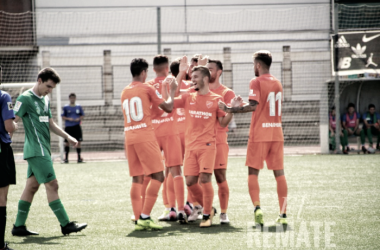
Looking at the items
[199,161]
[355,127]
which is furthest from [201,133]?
[355,127]

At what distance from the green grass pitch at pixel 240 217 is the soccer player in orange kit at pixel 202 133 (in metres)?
0.50

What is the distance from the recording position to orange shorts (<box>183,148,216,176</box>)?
5945mm

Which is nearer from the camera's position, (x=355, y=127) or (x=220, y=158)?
(x=220, y=158)

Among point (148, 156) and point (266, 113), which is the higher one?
point (266, 113)

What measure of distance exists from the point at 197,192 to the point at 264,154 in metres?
0.98

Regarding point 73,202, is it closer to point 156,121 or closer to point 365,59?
point 156,121

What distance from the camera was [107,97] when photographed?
20.5 m

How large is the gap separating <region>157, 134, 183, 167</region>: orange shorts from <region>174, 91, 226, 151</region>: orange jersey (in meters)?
0.62

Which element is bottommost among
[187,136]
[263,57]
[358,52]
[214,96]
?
[187,136]

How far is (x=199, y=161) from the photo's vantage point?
6.01 meters

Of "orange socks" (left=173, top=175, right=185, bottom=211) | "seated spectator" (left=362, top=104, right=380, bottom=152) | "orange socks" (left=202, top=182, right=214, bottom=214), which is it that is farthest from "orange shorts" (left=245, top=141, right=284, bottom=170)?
"seated spectator" (left=362, top=104, right=380, bottom=152)

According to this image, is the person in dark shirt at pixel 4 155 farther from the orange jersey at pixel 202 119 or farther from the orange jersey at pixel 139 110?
the orange jersey at pixel 202 119

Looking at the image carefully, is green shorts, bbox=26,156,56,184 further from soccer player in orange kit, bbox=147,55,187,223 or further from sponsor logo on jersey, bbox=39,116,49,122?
soccer player in orange kit, bbox=147,55,187,223

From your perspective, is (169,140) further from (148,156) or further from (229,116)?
(229,116)
